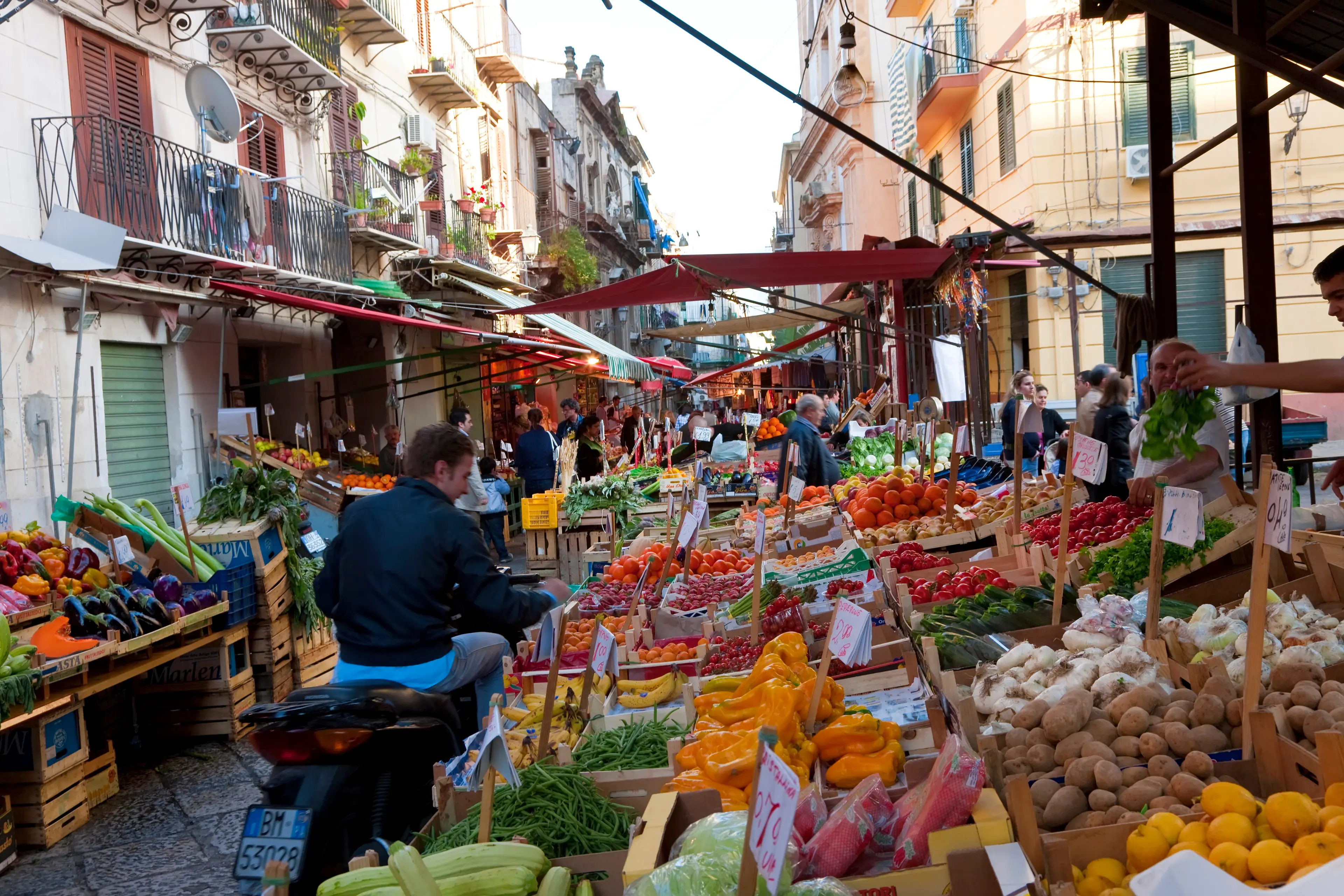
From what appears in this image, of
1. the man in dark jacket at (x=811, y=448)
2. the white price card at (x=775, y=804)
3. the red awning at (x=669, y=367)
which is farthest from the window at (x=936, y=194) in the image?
the white price card at (x=775, y=804)

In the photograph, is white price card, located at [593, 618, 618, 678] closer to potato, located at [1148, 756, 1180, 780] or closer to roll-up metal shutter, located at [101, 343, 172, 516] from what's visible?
potato, located at [1148, 756, 1180, 780]

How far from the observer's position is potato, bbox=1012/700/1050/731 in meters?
3.09

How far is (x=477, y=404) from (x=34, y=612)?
20.0 meters

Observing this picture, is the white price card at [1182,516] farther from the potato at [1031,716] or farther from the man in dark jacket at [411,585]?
the man in dark jacket at [411,585]

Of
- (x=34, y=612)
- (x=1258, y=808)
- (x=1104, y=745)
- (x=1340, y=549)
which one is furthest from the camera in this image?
(x=34, y=612)

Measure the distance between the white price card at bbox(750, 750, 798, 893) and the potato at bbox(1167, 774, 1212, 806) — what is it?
1149mm

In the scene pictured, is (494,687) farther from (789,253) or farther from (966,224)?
(966,224)

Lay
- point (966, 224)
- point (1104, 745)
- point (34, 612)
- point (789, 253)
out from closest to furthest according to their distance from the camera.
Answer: point (1104, 745), point (34, 612), point (789, 253), point (966, 224)

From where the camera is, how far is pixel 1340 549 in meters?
4.36

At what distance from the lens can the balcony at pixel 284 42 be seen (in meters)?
14.6

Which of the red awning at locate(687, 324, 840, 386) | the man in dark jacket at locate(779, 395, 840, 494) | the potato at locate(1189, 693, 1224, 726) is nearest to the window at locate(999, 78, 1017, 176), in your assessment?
the red awning at locate(687, 324, 840, 386)

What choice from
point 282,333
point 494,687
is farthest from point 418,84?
point 494,687

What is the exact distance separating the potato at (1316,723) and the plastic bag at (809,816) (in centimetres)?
121

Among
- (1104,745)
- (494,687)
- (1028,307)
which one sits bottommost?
(494,687)
